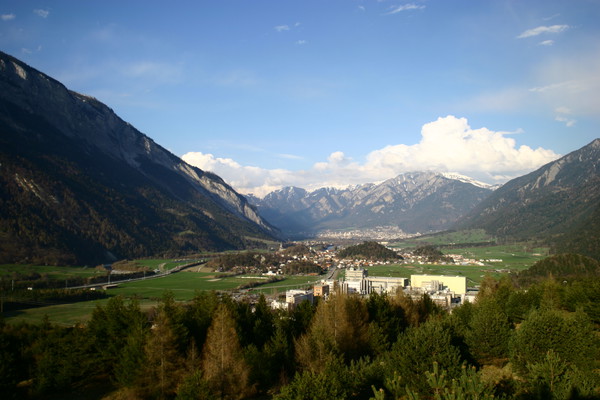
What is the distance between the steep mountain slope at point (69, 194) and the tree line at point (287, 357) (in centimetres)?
7723

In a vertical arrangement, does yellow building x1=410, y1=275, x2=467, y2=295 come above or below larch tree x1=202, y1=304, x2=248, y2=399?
below

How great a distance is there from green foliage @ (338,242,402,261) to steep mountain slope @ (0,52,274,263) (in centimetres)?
5796

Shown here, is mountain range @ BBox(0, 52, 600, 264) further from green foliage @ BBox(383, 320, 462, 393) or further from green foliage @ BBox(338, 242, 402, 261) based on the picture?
green foliage @ BBox(383, 320, 462, 393)

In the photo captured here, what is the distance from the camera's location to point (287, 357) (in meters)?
24.5

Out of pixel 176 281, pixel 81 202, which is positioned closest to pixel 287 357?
pixel 176 281

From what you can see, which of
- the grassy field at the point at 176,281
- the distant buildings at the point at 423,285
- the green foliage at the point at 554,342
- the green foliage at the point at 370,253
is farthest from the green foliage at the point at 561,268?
the green foliage at the point at 554,342

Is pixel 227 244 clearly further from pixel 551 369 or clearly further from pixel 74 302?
pixel 551 369

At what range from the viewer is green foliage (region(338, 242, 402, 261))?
14070cm

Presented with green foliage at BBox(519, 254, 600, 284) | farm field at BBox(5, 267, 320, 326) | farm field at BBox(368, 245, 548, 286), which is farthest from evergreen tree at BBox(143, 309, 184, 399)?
green foliage at BBox(519, 254, 600, 284)

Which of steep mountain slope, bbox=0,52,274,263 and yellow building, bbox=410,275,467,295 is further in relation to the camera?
steep mountain slope, bbox=0,52,274,263

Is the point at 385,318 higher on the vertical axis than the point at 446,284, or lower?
higher

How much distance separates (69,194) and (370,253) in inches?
3883

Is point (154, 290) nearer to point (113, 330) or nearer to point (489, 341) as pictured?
point (113, 330)

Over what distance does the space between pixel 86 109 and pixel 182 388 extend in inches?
7989
